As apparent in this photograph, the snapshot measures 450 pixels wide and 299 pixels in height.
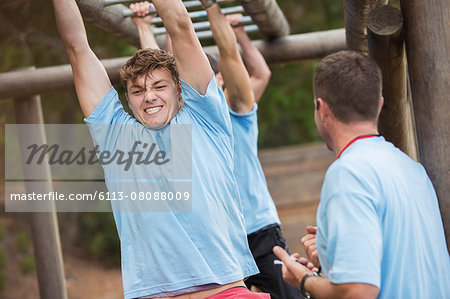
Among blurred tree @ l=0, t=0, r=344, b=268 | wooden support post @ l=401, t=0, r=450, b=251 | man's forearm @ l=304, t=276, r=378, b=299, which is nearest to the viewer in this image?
man's forearm @ l=304, t=276, r=378, b=299

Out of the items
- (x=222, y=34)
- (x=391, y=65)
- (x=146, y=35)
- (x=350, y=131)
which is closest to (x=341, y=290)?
(x=350, y=131)

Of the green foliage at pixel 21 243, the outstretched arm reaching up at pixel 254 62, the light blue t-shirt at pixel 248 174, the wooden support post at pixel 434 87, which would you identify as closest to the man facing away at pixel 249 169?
the light blue t-shirt at pixel 248 174

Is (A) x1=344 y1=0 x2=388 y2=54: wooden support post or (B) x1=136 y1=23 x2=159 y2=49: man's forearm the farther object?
(B) x1=136 y1=23 x2=159 y2=49: man's forearm

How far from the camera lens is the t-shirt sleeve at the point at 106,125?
247 cm

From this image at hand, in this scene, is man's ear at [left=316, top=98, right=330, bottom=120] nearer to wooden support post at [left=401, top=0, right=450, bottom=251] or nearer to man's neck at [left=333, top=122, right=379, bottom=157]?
man's neck at [left=333, top=122, right=379, bottom=157]

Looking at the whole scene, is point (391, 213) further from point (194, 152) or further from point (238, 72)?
point (238, 72)

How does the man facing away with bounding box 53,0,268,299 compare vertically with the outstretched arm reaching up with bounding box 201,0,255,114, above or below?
below

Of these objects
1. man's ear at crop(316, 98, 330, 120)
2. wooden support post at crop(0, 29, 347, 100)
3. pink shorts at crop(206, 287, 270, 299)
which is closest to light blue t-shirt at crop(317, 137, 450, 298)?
man's ear at crop(316, 98, 330, 120)

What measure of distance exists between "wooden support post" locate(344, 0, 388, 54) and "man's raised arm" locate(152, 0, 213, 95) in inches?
30.0

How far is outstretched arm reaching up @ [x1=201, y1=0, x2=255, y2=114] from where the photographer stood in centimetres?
341

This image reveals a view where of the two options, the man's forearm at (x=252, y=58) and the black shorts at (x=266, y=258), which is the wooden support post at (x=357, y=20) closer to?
the man's forearm at (x=252, y=58)

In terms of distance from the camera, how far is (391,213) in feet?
5.74

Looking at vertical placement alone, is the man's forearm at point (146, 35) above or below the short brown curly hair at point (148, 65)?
above

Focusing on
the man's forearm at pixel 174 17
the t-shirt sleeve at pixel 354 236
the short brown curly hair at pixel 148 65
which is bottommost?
the t-shirt sleeve at pixel 354 236
